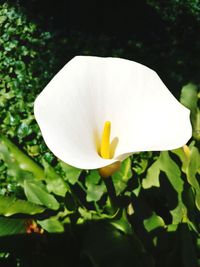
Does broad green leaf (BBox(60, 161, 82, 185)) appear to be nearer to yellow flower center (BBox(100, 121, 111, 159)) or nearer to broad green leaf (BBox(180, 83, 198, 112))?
broad green leaf (BBox(180, 83, 198, 112))

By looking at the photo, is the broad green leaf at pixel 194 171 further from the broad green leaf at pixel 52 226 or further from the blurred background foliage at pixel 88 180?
the broad green leaf at pixel 52 226

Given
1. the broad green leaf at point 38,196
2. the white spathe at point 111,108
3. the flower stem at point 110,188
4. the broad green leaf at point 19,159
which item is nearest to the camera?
the white spathe at point 111,108

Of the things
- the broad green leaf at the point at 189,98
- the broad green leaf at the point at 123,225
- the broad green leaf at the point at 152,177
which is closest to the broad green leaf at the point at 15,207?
the broad green leaf at the point at 123,225

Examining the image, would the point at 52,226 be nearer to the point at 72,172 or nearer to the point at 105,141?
the point at 72,172

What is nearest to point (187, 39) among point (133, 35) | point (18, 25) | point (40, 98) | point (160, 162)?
point (133, 35)

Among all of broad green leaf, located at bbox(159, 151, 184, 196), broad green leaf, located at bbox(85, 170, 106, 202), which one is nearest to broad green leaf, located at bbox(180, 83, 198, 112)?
broad green leaf, located at bbox(159, 151, 184, 196)

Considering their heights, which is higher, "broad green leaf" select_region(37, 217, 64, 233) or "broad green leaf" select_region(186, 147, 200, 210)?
"broad green leaf" select_region(186, 147, 200, 210)

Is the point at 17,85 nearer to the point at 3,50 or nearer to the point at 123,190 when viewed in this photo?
the point at 3,50
